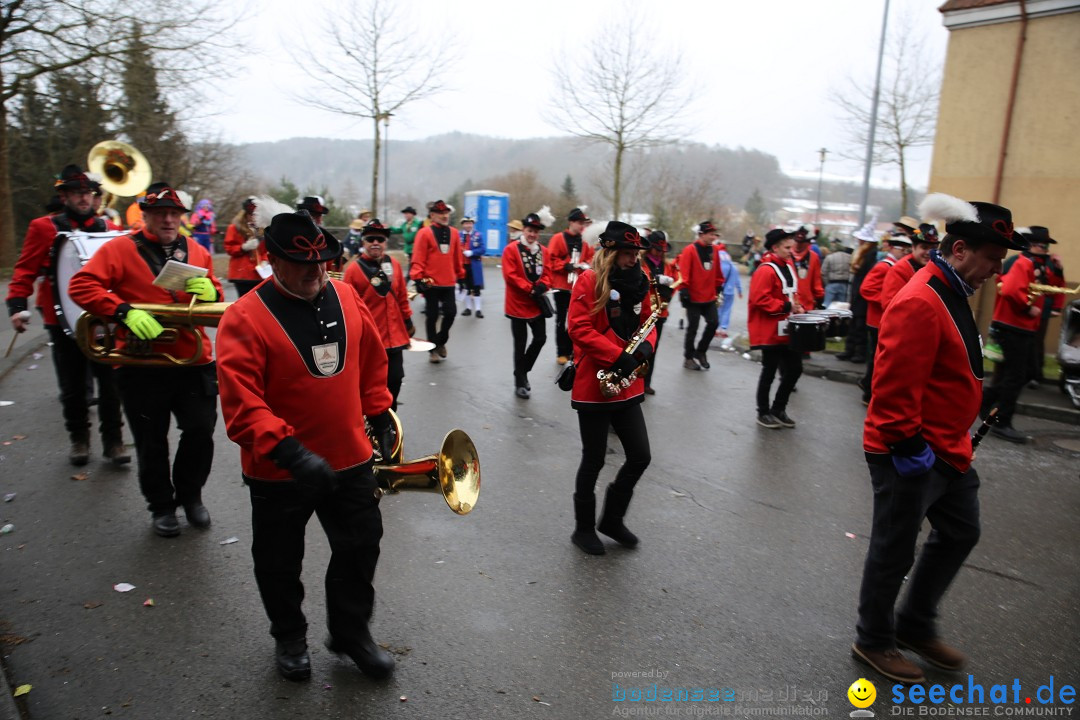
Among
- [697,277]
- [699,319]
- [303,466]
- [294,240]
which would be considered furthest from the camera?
[699,319]

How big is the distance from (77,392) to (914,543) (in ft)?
19.2

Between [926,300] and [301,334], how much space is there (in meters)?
2.61

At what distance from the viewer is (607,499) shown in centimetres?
459

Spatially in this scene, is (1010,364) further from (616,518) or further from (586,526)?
(586,526)

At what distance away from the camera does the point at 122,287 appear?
14.7ft

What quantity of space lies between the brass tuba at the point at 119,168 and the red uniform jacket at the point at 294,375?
5366 mm

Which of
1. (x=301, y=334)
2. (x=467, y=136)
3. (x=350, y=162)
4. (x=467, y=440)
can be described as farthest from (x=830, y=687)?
(x=467, y=136)

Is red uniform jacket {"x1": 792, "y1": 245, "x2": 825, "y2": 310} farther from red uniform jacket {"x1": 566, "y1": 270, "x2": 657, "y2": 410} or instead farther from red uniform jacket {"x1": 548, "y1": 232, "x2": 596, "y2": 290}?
red uniform jacket {"x1": 566, "y1": 270, "x2": 657, "y2": 410}

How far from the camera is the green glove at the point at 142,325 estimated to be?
13.8 ft

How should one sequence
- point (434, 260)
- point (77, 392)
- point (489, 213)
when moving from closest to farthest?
point (77, 392), point (434, 260), point (489, 213)

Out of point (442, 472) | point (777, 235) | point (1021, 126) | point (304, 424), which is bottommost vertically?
point (442, 472)

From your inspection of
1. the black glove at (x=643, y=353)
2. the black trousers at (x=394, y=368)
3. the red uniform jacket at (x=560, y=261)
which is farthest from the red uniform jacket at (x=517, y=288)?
the black glove at (x=643, y=353)

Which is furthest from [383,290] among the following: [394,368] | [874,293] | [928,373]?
[874,293]

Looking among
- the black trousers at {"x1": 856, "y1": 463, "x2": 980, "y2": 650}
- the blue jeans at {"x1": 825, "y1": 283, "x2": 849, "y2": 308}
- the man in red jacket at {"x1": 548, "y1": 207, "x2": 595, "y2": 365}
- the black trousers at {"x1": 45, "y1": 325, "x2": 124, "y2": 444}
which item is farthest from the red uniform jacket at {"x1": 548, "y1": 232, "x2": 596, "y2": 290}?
the black trousers at {"x1": 856, "y1": 463, "x2": 980, "y2": 650}
